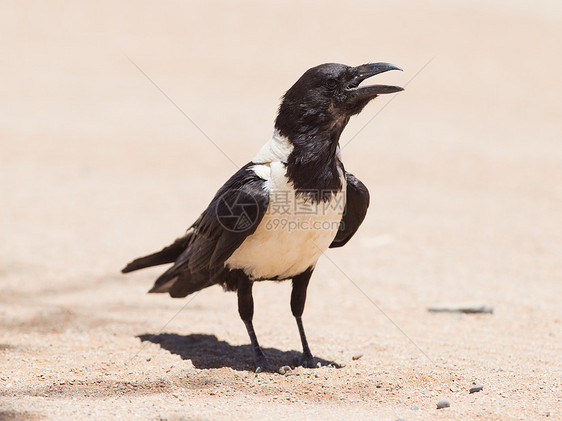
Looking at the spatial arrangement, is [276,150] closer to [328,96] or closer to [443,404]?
[328,96]

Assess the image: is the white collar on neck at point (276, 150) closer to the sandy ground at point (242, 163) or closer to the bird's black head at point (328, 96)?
the bird's black head at point (328, 96)

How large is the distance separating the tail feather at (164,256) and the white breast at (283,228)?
99 cm

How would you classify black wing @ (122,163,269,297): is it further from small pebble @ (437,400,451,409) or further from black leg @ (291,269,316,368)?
small pebble @ (437,400,451,409)

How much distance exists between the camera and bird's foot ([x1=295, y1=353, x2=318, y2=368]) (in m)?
4.88

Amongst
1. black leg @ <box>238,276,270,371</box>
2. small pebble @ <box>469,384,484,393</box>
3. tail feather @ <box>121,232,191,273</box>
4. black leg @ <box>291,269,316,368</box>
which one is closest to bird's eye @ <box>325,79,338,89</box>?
black leg @ <box>291,269,316,368</box>

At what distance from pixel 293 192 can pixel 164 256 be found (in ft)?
5.57

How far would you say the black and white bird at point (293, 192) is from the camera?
14.7ft

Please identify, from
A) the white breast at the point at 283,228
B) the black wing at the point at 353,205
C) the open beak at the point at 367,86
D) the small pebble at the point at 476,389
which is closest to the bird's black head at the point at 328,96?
the open beak at the point at 367,86

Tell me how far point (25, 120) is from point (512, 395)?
14194mm

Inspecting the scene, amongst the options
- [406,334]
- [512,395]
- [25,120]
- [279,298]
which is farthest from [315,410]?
[25,120]

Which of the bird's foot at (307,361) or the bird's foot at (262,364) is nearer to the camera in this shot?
the bird's foot at (262,364)

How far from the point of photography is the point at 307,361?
4902 millimetres

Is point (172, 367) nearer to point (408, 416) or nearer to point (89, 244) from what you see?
point (408, 416)

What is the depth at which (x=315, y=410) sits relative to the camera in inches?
149
